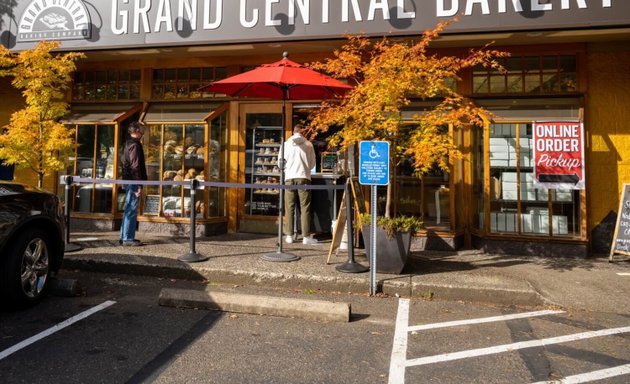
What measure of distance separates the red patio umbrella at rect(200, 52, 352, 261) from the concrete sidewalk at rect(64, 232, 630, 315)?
0.62 meters

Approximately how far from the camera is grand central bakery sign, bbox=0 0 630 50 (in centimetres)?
629

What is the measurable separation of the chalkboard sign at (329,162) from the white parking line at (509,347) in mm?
5009

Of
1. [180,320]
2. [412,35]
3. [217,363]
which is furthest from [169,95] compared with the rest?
[217,363]

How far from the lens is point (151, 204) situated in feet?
26.9

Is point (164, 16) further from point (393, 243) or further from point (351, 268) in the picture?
point (393, 243)

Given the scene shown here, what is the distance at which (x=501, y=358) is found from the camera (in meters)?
3.33

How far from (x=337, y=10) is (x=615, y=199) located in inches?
211

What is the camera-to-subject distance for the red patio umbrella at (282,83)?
525 centimetres

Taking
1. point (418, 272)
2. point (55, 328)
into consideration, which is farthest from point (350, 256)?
point (55, 328)

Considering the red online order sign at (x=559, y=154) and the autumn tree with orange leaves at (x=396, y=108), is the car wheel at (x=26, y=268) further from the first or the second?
the red online order sign at (x=559, y=154)

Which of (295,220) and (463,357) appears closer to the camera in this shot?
(463,357)

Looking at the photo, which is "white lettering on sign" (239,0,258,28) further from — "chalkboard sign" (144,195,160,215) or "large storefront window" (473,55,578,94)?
"large storefront window" (473,55,578,94)

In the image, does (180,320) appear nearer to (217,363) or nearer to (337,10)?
(217,363)

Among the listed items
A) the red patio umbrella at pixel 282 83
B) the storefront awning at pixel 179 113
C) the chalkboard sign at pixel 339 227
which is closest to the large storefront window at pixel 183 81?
the storefront awning at pixel 179 113
